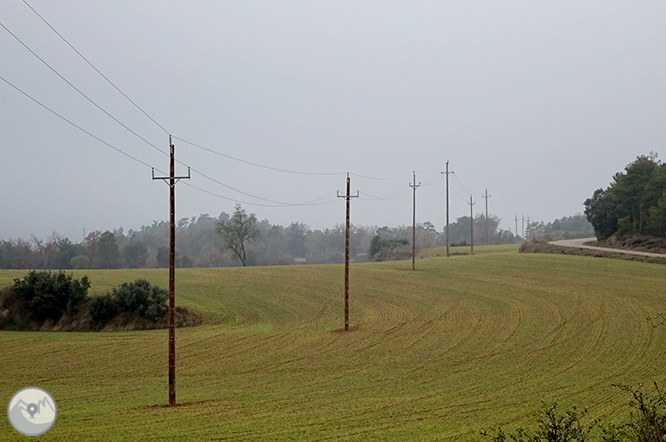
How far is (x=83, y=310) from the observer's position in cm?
4000

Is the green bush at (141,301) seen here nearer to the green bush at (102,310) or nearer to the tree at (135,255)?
the green bush at (102,310)

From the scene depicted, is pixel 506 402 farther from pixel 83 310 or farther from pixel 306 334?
pixel 83 310

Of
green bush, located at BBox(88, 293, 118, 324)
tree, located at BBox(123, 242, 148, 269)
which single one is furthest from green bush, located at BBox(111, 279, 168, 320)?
tree, located at BBox(123, 242, 148, 269)

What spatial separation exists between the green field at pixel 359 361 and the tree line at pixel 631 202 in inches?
932

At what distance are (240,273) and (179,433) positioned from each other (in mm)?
47051

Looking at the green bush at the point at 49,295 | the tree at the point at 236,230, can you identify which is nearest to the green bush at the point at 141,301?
the green bush at the point at 49,295

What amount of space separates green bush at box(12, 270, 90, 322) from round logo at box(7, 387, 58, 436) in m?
22.6

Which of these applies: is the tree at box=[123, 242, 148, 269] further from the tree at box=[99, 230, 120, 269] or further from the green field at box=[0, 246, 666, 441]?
the green field at box=[0, 246, 666, 441]

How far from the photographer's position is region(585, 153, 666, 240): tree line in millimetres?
72500

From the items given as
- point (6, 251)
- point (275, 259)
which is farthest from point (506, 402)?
point (275, 259)

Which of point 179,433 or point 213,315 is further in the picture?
point 213,315

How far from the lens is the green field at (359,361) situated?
50.7 ft

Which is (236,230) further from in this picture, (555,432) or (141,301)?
(555,432)

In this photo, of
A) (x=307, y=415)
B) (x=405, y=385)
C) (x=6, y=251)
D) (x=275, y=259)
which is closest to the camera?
(x=307, y=415)
